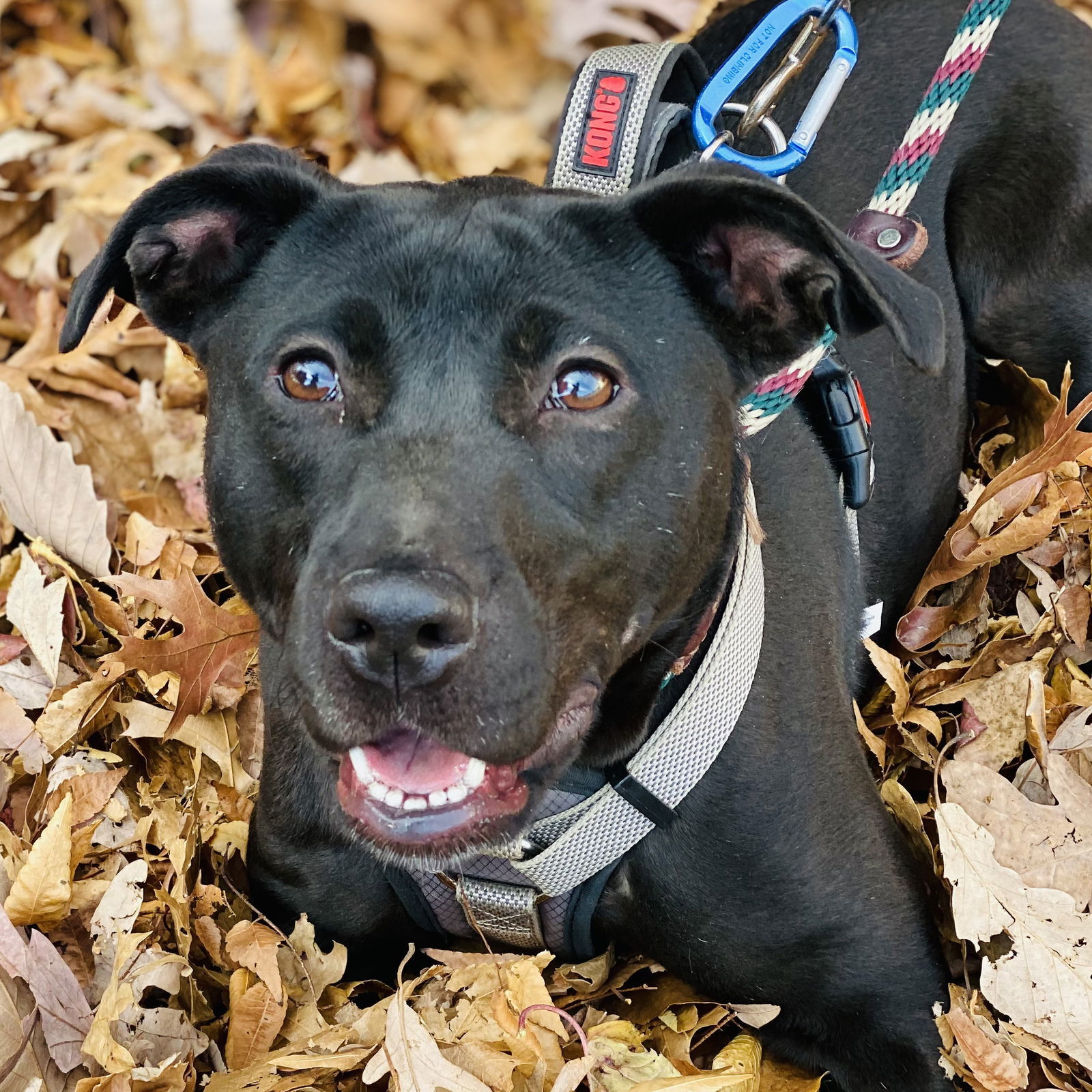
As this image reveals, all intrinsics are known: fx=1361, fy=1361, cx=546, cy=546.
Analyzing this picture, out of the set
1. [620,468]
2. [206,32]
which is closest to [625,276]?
[620,468]

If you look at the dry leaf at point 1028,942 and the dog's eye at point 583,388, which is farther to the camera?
the dry leaf at point 1028,942

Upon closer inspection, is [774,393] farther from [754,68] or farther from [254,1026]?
[254,1026]

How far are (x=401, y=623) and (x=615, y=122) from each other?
1368 mm

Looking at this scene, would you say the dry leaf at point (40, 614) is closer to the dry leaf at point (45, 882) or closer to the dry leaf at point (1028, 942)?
the dry leaf at point (45, 882)

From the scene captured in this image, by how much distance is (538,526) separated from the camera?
2.11 m

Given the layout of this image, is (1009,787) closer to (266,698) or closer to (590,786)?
(590,786)

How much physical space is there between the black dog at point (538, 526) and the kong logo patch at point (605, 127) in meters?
0.33

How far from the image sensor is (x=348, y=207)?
243cm

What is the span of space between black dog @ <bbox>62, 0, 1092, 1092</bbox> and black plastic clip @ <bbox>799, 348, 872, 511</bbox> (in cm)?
8

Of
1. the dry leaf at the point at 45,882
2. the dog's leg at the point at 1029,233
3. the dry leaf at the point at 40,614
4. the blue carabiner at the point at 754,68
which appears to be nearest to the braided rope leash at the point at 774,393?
the blue carabiner at the point at 754,68

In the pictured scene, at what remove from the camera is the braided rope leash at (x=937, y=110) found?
3008 mm

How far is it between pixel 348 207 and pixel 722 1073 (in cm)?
172

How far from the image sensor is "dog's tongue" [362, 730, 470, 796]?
219 cm

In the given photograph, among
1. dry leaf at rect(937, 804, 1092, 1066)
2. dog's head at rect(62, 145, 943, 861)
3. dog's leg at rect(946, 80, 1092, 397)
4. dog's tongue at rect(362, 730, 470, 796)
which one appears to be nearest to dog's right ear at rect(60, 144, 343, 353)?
dog's head at rect(62, 145, 943, 861)
